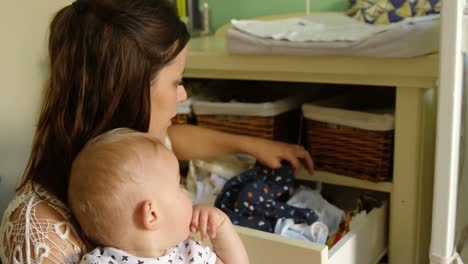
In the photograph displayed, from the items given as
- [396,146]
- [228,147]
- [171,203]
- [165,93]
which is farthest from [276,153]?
[171,203]

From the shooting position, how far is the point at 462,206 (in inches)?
39.5

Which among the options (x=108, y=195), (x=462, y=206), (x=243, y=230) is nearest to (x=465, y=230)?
(x=462, y=206)

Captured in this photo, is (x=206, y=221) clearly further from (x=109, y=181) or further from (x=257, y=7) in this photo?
(x=257, y=7)

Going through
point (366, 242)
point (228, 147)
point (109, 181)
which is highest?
point (109, 181)

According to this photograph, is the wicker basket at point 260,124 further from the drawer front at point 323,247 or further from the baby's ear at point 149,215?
the baby's ear at point 149,215

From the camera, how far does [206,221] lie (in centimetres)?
81

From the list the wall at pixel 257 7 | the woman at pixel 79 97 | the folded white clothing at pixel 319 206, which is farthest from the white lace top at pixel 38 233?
the wall at pixel 257 7

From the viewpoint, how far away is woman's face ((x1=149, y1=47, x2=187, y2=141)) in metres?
0.85

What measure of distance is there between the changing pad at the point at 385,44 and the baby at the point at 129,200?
417 millimetres

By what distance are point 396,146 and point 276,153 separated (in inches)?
9.6

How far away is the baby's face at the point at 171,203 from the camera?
0.71 metres

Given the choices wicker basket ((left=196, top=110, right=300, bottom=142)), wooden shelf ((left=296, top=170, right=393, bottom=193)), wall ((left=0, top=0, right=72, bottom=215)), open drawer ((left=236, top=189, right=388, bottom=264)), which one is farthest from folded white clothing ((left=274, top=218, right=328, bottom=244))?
wall ((left=0, top=0, right=72, bottom=215))

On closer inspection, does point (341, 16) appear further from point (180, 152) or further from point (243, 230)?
Answer: point (243, 230)

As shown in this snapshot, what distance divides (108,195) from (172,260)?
14 cm
